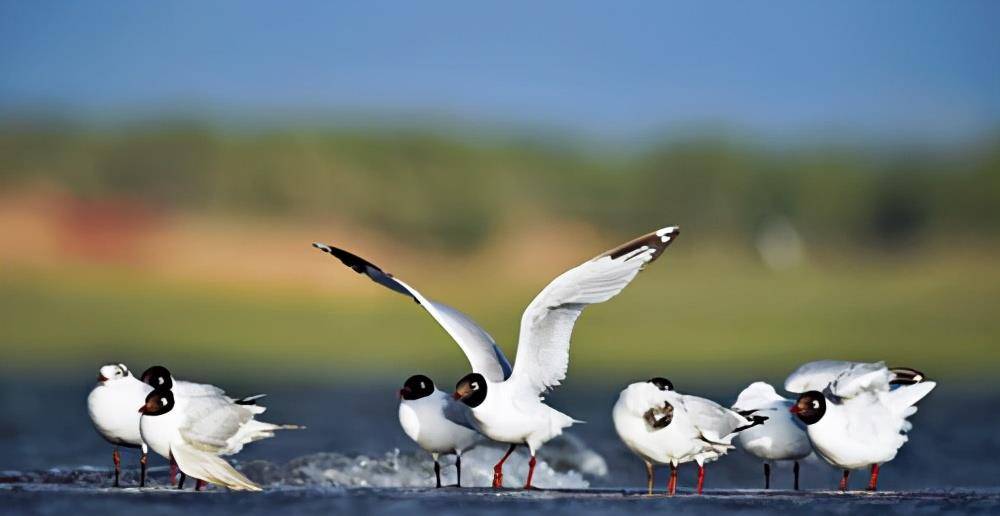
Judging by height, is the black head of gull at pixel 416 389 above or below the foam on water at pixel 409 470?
above

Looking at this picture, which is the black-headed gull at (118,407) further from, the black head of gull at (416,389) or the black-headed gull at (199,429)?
the black head of gull at (416,389)

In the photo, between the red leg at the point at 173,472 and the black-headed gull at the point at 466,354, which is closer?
the red leg at the point at 173,472

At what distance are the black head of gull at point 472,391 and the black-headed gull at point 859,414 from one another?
226 cm

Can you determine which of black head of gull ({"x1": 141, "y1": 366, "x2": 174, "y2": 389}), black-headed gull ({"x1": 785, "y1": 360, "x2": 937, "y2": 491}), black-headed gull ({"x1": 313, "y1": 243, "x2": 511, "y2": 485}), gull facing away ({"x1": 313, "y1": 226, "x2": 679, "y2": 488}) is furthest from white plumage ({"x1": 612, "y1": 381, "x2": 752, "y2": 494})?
black head of gull ({"x1": 141, "y1": 366, "x2": 174, "y2": 389})

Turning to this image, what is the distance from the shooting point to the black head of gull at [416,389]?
558 inches

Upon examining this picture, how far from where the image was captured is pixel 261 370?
113 ft

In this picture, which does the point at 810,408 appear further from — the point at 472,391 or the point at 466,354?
the point at 466,354

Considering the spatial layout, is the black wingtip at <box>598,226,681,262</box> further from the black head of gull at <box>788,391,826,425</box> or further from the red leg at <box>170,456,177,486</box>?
the red leg at <box>170,456,177,486</box>

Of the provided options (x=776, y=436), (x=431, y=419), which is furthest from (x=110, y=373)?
(x=776, y=436)

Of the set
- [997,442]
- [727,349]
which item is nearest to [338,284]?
[727,349]

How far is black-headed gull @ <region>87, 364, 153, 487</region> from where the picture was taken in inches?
543

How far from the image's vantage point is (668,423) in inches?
519

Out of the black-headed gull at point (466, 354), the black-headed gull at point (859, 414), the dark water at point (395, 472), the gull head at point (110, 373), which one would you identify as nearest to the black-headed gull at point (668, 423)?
the dark water at point (395, 472)

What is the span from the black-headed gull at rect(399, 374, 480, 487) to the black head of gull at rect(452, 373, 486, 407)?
0.87 feet
